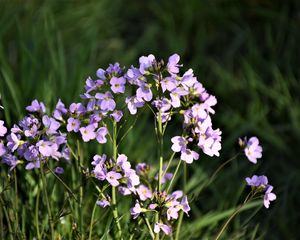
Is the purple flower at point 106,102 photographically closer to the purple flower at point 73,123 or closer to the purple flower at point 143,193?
the purple flower at point 73,123

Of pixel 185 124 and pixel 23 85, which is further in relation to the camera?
pixel 23 85

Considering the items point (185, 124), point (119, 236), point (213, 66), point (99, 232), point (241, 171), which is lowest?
point (241, 171)

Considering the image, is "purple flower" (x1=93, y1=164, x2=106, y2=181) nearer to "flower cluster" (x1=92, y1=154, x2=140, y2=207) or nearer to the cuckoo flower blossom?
"flower cluster" (x1=92, y1=154, x2=140, y2=207)

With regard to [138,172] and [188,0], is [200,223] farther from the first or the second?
[188,0]

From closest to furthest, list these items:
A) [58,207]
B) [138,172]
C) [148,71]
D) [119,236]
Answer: [148,71], [119,236], [138,172], [58,207]

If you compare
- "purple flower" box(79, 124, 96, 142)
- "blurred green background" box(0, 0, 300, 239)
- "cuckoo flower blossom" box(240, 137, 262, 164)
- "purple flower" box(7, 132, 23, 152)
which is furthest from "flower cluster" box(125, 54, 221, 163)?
"blurred green background" box(0, 0, 300, 239)

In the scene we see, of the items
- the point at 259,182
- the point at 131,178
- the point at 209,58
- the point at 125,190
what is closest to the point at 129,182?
the point at 131,178

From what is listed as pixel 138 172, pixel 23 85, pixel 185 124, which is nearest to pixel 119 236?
pixel 138 172
